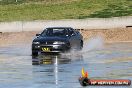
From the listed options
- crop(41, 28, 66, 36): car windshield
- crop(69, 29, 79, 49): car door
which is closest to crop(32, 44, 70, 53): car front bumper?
crop(69, 29, 79, 49): car door

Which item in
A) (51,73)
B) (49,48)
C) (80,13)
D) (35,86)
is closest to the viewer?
(35,86)

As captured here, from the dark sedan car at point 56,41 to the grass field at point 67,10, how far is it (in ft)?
60.4

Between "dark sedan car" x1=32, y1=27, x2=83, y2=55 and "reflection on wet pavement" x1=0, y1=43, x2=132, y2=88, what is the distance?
613 mm

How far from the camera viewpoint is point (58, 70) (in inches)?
824

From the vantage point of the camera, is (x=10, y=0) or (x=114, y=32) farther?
(x=10, y=0)

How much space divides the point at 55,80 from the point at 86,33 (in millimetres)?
27744

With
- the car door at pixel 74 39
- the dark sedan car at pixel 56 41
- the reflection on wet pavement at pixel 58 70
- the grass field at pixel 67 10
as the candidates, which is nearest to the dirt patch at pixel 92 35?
the grass field at pixel 67 10

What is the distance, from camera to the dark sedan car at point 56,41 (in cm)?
2934

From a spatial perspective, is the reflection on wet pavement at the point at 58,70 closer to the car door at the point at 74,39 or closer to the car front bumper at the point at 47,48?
the car front bumper at the point at 47,48

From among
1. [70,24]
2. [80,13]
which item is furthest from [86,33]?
[80,13]

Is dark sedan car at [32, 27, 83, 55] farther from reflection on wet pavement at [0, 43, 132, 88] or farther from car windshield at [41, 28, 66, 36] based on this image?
reflection on wet pavement at [0, 43, 132, 88]

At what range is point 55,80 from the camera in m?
17.6

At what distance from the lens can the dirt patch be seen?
43094 mm

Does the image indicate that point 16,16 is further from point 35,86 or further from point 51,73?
point 35,86
